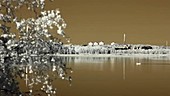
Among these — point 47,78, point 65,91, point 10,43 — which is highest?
point 10,43

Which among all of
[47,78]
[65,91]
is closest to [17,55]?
[47,78]

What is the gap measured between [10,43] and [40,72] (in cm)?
81

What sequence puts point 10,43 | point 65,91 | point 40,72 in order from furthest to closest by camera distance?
point 65,91 → point 40,72 → point 10,43

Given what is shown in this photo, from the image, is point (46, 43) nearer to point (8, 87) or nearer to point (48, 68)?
point (48, 68)

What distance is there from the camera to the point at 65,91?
37.8m

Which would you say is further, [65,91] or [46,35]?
[65,91]

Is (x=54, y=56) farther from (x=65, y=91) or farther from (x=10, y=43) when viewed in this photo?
(x=65, y=91)

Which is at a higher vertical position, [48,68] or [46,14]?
[46,14]

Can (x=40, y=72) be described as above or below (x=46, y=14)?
below

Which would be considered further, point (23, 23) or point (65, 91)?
point (65, 91)

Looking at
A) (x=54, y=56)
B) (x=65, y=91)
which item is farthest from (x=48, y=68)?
(x=65, y=91)

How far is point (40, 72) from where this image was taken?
7.67 m

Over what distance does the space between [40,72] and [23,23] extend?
89cm

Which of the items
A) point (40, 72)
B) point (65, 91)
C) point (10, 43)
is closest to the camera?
point (10, 43)
